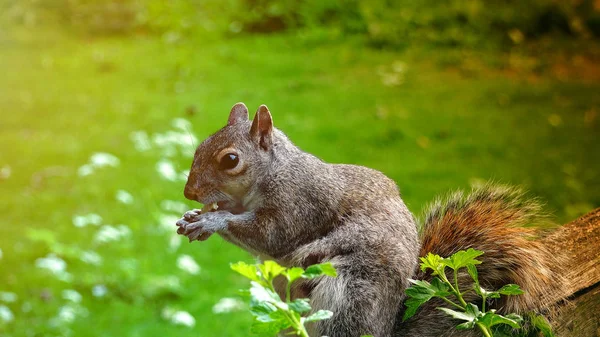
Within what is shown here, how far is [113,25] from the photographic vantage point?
6238mm

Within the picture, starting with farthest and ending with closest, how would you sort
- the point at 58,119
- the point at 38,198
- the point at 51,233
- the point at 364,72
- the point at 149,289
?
the point at 364,72 < the point at 58,119 < the point at 38,198 < the point at 51,233 < the point at 149,289

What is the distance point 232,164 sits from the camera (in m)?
1.28

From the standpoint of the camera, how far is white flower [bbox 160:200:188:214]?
158 inches

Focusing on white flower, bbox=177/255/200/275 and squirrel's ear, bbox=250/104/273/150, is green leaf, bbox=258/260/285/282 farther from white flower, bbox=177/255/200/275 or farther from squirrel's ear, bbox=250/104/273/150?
white flower, bbox=177/255/200/275

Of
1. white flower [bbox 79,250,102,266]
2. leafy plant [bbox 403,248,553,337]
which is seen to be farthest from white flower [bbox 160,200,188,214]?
leafy plant [bbox 403,248,553,337]

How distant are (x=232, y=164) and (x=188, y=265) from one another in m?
2.24

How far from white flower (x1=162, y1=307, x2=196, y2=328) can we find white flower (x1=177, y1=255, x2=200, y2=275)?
0.23 m

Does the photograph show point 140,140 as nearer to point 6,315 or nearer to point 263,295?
point 6,315

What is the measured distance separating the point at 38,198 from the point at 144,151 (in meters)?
0.69

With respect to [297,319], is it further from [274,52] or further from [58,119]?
[274,52]

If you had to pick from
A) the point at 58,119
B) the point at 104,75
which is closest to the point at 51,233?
the point at 58,119

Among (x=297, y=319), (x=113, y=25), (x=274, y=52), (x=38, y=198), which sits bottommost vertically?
(x=297, y=319)

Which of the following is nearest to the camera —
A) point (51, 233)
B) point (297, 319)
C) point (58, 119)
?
point (297, 319)

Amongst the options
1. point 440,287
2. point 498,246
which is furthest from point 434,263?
point 498,246
